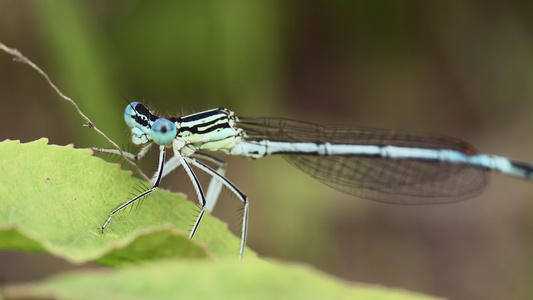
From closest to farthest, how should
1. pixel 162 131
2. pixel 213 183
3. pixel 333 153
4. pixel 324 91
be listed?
pixel 162 131 → pixel 213 183 → pixel 333 153 → pixel 324 91

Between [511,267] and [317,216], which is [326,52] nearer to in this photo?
[317,216]

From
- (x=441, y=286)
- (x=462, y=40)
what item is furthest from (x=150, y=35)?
(x=441, y=286)

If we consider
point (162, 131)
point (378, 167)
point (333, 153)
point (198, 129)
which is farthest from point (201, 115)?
point (378, 167)

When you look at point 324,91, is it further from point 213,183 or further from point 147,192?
point 147,192

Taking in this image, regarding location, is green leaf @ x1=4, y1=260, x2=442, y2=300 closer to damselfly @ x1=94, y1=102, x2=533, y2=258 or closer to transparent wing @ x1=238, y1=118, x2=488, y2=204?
damselfly @ x1=94, y1=102, x2=533, y2=258

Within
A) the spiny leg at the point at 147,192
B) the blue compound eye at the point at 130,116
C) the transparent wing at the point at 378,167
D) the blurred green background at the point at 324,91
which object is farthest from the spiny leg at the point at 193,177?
the blurred green background at the point at 324,91

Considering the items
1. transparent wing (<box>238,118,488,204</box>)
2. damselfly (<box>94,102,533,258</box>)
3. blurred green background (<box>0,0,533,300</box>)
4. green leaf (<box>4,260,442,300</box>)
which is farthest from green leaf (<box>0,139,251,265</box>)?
Answer: blurred green background (<box>0,0,533,300</box>)

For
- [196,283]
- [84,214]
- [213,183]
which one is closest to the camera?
[196,283]
